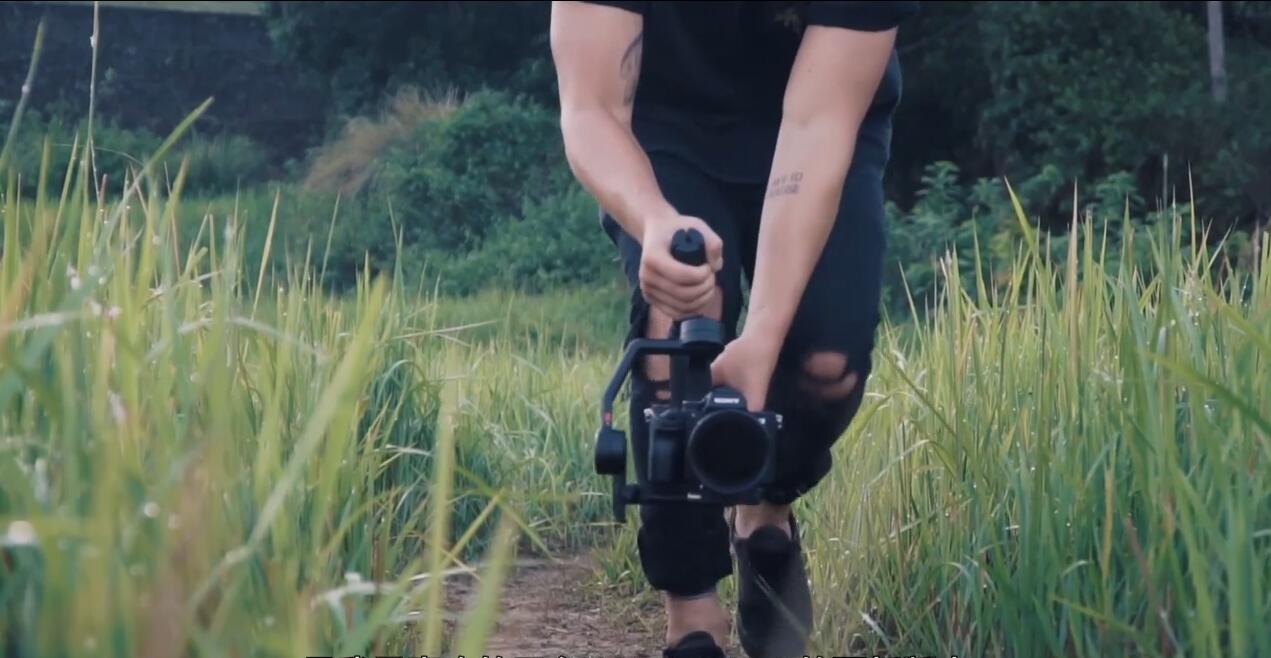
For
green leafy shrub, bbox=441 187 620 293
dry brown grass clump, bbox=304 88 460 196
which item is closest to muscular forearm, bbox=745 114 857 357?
green leafy shrub, bbox=441 187 620 293

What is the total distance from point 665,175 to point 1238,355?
76 cm

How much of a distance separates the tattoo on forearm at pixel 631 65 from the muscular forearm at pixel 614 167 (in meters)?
0.05

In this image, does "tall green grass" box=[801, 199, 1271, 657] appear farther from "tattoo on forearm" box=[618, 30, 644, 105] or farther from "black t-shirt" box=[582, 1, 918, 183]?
"tattoo on forearm" box=[618, 30, 644, 105]

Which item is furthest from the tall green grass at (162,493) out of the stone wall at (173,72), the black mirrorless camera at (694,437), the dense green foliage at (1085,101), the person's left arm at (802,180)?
the stone wall at (173,72)

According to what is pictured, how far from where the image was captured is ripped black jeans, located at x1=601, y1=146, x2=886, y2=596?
81.2 inches

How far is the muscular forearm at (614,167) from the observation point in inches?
74.2

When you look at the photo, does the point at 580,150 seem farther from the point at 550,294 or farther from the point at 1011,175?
the point at 1011,175

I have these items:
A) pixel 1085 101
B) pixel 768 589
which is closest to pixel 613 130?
pixel 768 589

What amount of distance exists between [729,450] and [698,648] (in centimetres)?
43

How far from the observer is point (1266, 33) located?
496 inches

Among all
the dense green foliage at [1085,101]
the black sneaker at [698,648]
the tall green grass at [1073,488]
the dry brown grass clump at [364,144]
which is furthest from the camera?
the dry brown grass clump at [364,144]

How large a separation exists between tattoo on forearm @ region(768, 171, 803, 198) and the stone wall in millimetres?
11706

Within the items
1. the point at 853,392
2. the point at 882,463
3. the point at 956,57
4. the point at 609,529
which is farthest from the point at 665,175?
the point at 956,57

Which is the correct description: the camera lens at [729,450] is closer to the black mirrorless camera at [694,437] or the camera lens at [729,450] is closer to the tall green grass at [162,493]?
the black mirrorless camera at [694,437]
